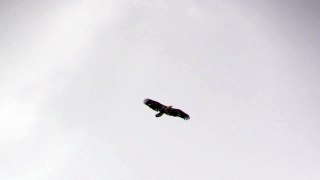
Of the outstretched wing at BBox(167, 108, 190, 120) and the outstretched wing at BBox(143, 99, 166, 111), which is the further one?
the outstretched wing at BBox(167, 108, 190, 120)

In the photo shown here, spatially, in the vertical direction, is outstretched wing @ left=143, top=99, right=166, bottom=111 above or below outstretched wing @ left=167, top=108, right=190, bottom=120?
below

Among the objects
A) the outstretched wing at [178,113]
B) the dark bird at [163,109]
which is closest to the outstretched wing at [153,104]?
the dark bird at [163,109]

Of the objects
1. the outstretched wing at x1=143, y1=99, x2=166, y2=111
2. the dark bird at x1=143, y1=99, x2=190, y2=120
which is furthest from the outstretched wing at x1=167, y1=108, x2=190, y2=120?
the outstretched wing at x1=143, y1=99, x2=166, y2=111

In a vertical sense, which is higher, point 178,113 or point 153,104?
point 178,113

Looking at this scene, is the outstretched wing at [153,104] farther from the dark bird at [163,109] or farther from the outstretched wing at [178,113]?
the outstretched wing at [178,113]

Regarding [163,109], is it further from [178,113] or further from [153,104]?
[178,113]

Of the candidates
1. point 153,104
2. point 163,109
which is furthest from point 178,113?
point 153,104

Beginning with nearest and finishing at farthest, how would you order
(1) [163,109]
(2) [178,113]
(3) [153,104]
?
(3) [153,104] < (1) [163,109] < (2) [178,113]

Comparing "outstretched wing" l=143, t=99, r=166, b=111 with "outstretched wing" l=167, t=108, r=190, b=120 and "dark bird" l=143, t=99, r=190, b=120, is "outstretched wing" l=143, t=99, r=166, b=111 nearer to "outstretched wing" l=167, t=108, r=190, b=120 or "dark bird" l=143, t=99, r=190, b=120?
"dark bird" l=143, t=99, r=190, b=120

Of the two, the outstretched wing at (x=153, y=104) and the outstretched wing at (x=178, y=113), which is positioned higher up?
the outstretched wing at (x=178, y=113)

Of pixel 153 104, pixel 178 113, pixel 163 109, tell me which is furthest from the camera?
pixel 178 113

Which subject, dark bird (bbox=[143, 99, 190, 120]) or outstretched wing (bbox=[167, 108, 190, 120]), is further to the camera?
outstretched wing (bbox=[167, 108, 190, 120])
